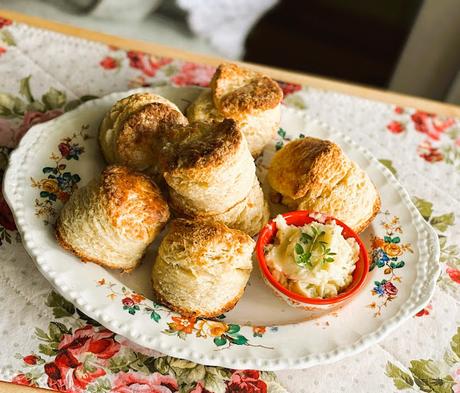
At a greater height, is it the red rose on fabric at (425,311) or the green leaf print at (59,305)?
the red rose on fabric at (425,311)

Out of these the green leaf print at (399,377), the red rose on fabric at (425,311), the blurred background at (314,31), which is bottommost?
the blurred background at (314,31)

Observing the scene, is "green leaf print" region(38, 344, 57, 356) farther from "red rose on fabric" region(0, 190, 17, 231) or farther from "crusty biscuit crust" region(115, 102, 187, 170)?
"crusty biscuit crust" region(115, 102, 187, 170)

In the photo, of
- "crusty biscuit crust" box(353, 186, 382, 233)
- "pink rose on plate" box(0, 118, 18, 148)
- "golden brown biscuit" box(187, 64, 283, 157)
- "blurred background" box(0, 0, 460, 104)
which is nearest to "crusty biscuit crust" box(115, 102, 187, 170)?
"golden brown biscuit" box(187, 64, 283, 157)

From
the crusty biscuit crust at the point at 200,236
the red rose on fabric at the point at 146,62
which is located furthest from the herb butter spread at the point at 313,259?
the red rose on fabric at the point at 146,62

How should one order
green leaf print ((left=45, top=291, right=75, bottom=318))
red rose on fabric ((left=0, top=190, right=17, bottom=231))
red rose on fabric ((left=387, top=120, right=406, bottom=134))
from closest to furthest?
green leaf print ((left=45, top=291, right=75, bottom=318))
red rose on fabric ((left=0, top=190, right=17, bottom=231))
red rose on fabric ((left=387, top=120, right=406, bottom=134))

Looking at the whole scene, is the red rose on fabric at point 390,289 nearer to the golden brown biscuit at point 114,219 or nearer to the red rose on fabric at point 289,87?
the golden brown biscuit at point 114,219

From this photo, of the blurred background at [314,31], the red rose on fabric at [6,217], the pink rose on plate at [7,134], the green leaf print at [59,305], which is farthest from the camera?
the blurred background at [314,31]

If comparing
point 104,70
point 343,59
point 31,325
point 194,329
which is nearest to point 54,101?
point 104,70

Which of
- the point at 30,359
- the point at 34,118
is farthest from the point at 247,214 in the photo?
the point at 34,118
